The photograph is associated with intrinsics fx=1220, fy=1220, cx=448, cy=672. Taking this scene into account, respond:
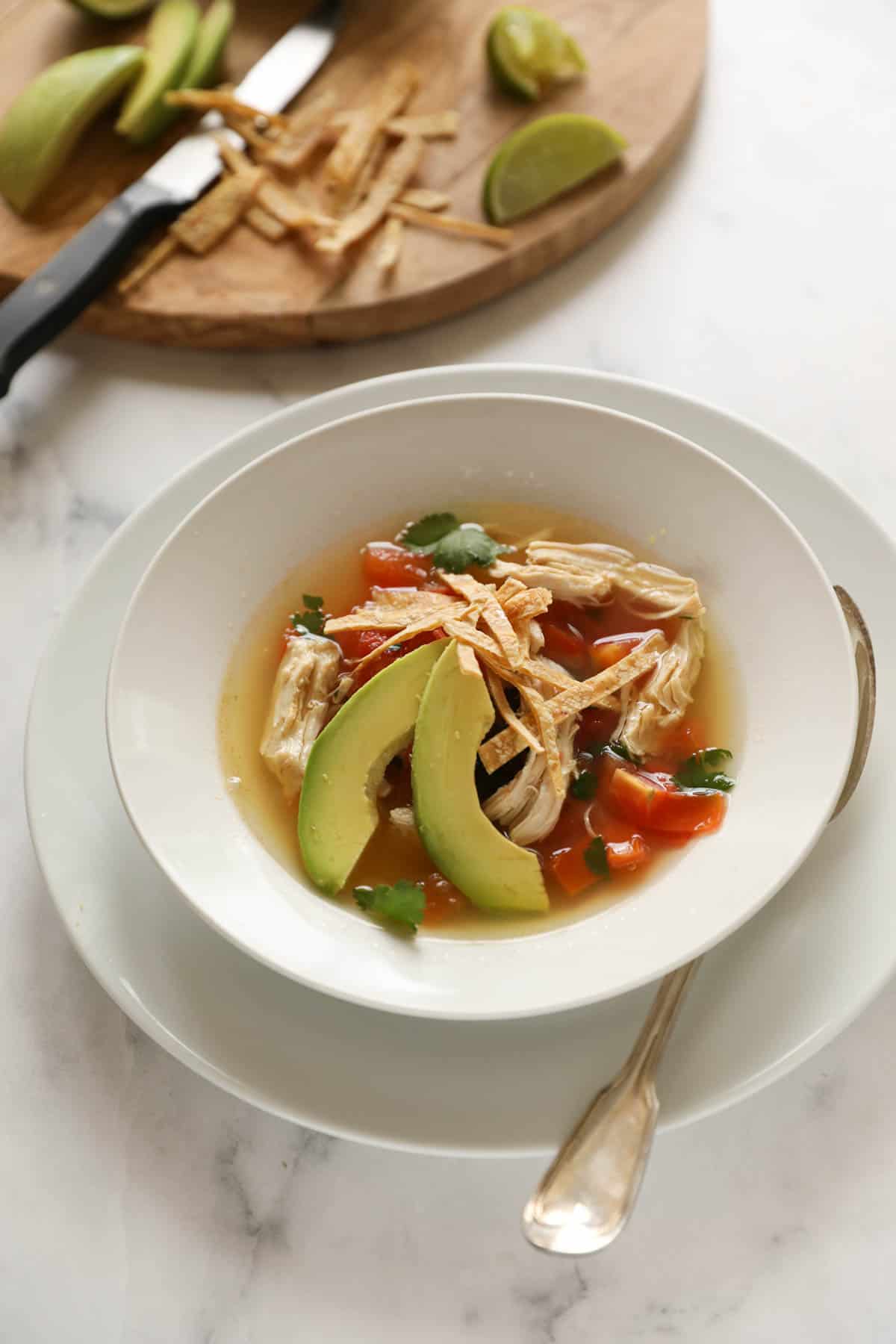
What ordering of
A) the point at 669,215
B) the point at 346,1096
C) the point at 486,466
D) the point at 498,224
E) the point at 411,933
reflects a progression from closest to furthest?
the point at 346,1096, the point at 411,933, the point at 486,466, the point at 498,224, the point at 669,215

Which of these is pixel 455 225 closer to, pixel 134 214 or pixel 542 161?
pixel 542 161

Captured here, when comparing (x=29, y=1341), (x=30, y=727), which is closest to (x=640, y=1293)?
(x=29, y=1341)

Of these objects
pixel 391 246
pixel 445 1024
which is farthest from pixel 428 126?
pixel 445 1024

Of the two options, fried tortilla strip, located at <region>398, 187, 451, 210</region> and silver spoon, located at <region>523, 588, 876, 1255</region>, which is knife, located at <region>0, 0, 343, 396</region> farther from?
silver spoon, located at <region>523, 588, 876, 1255</region>

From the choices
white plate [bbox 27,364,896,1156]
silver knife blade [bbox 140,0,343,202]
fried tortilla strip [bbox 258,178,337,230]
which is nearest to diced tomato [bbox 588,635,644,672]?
white plate [bbox 27,364,896,1156]

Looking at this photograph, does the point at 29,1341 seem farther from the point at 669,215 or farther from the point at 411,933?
the point at 669,215

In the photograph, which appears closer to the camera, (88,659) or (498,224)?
(88,659)

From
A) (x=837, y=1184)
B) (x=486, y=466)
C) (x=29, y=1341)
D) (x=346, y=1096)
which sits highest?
(x=486, y=466)

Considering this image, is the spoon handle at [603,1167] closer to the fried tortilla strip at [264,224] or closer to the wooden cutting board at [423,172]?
the wooden cutting board at [423,172]
